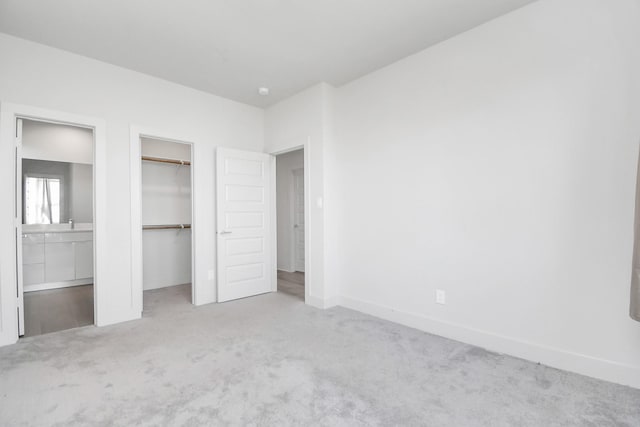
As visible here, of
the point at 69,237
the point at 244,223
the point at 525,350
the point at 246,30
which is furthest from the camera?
the point at 69,237

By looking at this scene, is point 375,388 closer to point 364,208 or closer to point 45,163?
point 364,208

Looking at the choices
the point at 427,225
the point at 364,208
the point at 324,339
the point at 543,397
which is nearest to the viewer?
the point at 543,397

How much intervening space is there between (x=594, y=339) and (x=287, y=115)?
3.85 meters

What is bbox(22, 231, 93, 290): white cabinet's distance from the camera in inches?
181

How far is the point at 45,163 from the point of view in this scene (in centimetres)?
484

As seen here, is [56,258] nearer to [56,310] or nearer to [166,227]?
[56,310]

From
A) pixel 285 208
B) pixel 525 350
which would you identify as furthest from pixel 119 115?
pixel 525 350

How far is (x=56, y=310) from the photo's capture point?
12.0ft

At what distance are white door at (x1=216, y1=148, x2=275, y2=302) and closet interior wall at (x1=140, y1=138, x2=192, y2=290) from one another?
1307mm

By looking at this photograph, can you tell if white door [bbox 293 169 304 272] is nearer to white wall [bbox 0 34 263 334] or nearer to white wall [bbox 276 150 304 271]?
white wall [bbox 276 150 304 271]

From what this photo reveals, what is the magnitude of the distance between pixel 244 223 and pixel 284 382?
251cm

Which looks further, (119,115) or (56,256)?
(56,256)

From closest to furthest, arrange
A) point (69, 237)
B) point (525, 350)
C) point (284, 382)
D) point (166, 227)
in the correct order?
point (284, 382) < point (525, 350) < point (166, 227) < point (69, 237)

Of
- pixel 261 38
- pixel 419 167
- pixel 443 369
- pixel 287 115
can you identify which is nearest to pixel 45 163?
pixel 287 115
